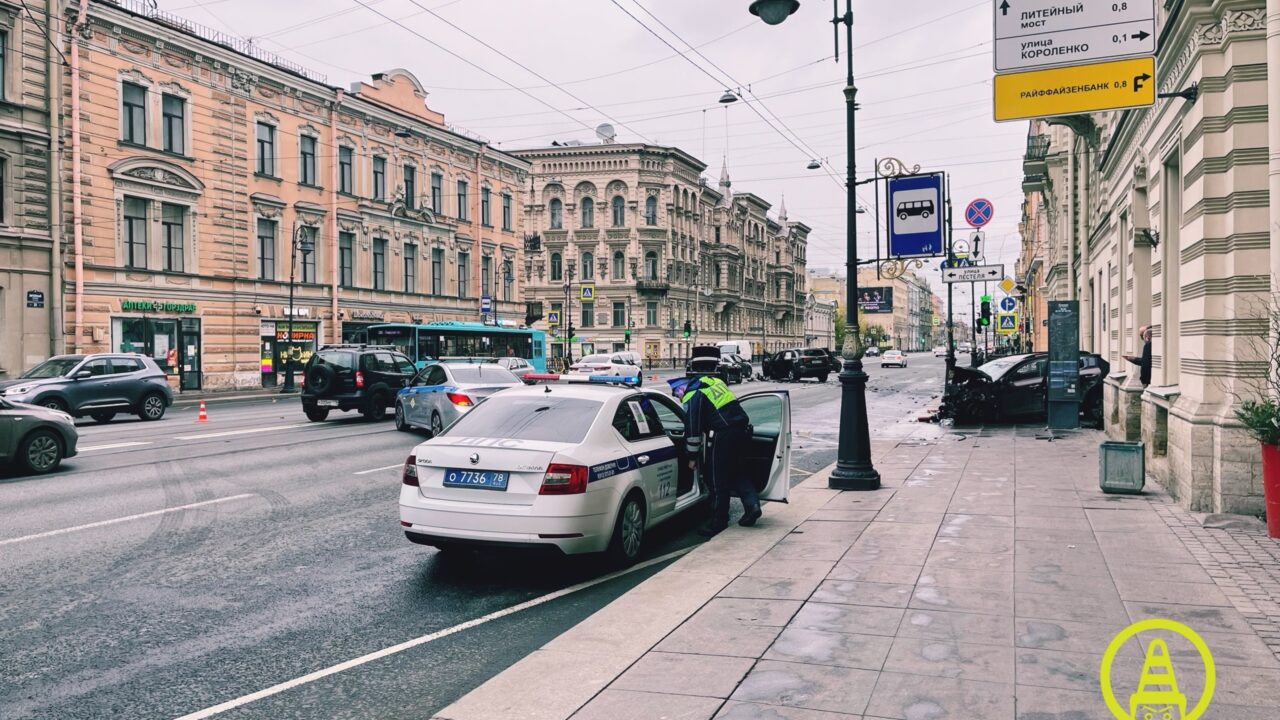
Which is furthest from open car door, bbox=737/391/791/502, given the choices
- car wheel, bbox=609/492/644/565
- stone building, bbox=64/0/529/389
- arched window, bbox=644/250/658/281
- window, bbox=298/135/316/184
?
arched window, bbox=644/250/658/281

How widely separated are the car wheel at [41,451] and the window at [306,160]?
28914 millimetres

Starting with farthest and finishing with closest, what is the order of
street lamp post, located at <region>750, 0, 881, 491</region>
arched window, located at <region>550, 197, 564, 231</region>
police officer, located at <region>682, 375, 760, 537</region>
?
arched window, located at <region>550, 197, 564, 231</region> < street lamp post, located at <region>750, 0, 881, 491</region> < police officer, located at <region>682, 375, 760, 537</region>

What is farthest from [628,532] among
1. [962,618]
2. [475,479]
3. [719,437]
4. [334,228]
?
[334,228]

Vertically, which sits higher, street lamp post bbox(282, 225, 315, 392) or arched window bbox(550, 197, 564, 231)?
arched window bbox(550, 197, 564, 231)

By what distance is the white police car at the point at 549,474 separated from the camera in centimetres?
682

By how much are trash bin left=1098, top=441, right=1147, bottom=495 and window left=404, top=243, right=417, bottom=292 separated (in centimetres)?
3956

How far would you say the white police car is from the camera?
22.4 ft

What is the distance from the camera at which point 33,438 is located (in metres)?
12.3

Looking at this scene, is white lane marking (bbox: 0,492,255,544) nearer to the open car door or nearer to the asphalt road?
the asphalt road

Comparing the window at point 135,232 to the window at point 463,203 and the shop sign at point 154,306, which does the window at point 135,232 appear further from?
the window at point 463,203

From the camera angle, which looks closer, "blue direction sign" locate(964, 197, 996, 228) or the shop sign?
"blue direction sign" locate(964, 197, 996, 228)

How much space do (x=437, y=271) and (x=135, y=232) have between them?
17.8 meters

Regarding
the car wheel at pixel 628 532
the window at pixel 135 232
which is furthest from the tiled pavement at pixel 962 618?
the window at pixel 135 232

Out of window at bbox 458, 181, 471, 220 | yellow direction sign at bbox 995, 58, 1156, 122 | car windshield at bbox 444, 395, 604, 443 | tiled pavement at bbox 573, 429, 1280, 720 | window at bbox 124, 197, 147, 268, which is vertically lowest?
tiled pavement at bbox 573, 429, 1280, 720
